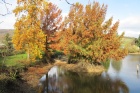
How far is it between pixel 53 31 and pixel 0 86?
26.5 m

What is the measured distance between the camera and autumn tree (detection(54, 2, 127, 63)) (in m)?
33.2

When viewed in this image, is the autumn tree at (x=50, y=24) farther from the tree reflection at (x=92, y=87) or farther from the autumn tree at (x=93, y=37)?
the tree reflection at (x=92, y=87)

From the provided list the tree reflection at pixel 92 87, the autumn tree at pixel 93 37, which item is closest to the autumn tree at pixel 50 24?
the autumn tree at pixel 93 37

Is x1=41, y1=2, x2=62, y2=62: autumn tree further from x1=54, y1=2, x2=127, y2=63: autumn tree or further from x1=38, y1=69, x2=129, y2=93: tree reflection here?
x1=38, y1=69, x2=129, y2=93: tree reflection

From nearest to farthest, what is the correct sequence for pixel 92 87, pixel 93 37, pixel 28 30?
pixel 92 87
pixel 28 30
pixel 93 37

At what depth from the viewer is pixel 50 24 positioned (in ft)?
129

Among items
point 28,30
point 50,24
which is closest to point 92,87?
point 28,30

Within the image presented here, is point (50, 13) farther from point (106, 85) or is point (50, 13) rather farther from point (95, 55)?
point (106, 85)

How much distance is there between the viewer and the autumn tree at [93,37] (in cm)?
3325

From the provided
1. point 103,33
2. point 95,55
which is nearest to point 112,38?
point 103,33

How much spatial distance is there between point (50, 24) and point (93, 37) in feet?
30.7

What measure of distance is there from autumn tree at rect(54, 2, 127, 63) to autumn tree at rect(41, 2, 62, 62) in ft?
14.2

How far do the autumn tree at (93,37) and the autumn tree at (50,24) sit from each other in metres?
4.32

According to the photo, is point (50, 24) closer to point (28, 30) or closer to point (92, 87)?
point (28, 30)
